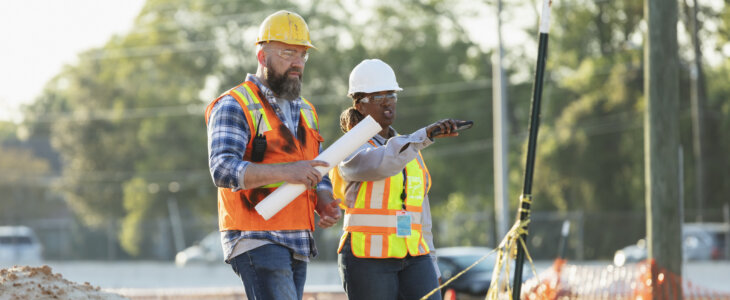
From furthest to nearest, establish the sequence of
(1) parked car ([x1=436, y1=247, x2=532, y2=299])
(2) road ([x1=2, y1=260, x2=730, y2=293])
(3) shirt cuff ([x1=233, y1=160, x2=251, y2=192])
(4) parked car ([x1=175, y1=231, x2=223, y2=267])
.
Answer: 1. (4) parked car ([x1=175, y1=231, x2=223, y2=267])
2. (2) road ([x1=2, y1=260, x2=730, y2=293])
3. (1) parked car ([x1=436, y1=247, x2=532, y2=299])
4. (3) shirt cuff ([x1=233, y1=160, x2=251, y2=192])

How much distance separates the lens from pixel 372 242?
17.9 ft

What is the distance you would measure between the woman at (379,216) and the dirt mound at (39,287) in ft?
5.15

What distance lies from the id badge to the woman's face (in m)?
0.44

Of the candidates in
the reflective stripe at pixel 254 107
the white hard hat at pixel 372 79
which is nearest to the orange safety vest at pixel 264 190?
the reflective stripe at pixel 254 107

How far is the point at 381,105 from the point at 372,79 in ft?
0.44

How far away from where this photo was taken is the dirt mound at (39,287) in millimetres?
5973

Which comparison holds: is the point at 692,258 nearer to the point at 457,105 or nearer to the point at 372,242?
the point at 457,105

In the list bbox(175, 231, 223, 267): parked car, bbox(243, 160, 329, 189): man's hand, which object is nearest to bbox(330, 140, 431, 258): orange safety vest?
bbox(243, 160, 329, 189): man's hand

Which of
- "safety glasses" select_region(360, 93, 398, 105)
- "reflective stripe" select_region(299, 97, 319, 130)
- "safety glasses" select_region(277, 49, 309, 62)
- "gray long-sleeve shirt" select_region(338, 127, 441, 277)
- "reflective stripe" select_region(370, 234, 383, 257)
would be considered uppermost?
"safety glasses" select_region(277, 49, 309, 62)

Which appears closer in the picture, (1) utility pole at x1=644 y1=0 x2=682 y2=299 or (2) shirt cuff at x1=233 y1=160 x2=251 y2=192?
(2) shirt cuff at x1=233 y1=160 x2=251 y2=192

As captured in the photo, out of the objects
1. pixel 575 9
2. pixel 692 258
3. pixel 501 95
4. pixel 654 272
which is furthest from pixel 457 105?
pixel 654 272

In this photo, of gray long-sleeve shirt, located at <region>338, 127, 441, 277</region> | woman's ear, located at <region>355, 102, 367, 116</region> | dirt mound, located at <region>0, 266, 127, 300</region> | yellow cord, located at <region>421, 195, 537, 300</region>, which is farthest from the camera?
dirt mound, located at <region>0, 266, 127, 300</region>

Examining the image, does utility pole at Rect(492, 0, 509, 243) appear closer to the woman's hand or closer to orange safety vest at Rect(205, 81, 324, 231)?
the woman's hand

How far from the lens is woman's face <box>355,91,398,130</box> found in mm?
5520
